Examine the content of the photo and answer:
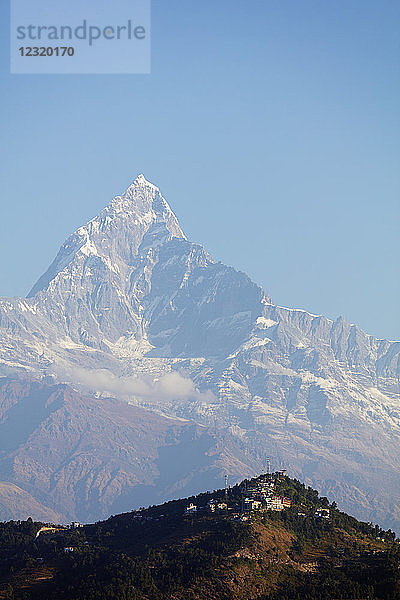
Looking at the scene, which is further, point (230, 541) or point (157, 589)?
point (230, 541)

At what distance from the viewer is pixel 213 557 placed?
154 meters

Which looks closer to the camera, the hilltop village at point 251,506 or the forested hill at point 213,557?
the forested hill at point 213,557

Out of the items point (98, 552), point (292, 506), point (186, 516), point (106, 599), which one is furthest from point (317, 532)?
point (106, 599)

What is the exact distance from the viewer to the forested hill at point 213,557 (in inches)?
5645

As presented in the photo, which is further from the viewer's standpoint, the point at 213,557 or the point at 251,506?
the point at 251,506

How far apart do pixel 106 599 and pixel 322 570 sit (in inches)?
1616

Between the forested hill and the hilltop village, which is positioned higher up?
the hilltop village

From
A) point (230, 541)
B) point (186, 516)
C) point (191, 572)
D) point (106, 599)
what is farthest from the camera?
point (186, 516)

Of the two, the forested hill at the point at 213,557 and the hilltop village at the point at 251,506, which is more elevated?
the hilltop village at the point at 251,506

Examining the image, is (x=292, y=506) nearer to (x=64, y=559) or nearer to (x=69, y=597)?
(x=64, y=559)

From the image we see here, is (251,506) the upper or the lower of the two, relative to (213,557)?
upper

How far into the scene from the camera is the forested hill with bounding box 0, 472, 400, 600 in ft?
470

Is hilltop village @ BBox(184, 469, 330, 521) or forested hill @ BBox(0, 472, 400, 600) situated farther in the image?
hilltop village @ BBox(184, 469, 330, 521)

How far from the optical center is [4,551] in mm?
176750
